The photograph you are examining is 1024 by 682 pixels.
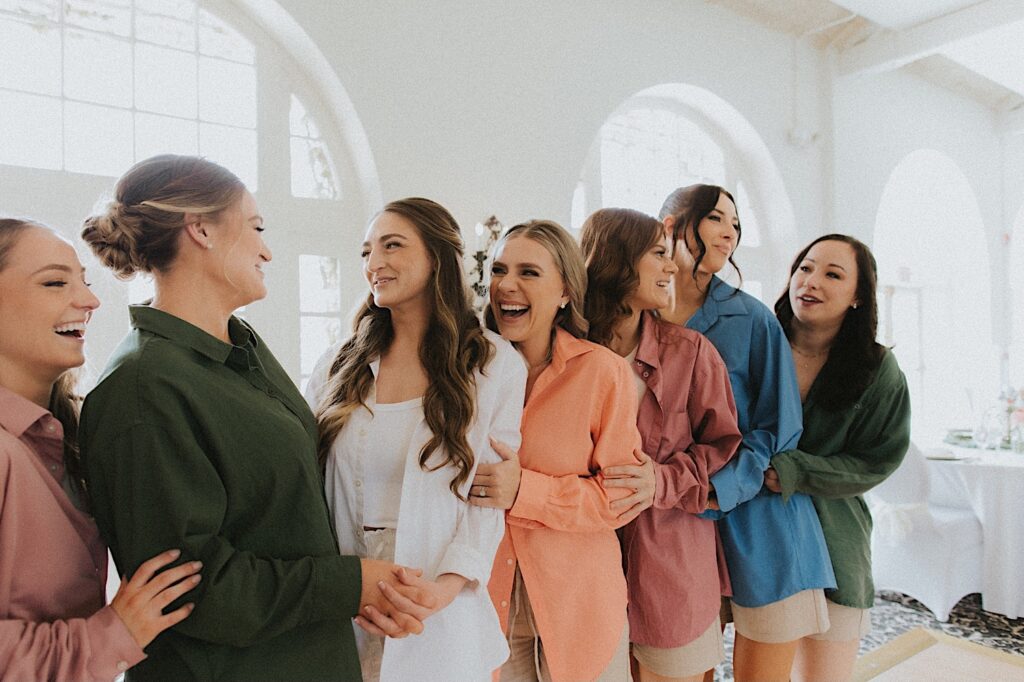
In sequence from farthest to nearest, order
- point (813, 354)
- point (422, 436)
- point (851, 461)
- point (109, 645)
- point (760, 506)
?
point (813, 354)
point (851, 461)
point (760, 506)
point (422, 436)
point (109, 645)

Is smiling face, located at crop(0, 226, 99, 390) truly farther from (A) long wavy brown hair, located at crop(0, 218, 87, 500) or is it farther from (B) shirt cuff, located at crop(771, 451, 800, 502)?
(B) shirt cuff, located at crop(771, 451, 800, 502)

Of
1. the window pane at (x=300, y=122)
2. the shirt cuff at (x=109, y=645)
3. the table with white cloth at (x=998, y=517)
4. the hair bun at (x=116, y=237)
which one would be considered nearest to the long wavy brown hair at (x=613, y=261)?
the hair bun at (x=116, y=237)

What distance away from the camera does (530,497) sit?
1604 mm

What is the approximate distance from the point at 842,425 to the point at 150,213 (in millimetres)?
1966

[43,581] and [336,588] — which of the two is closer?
[43,581]

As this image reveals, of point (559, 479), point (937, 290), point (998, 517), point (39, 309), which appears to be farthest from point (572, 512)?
point (937, 290)

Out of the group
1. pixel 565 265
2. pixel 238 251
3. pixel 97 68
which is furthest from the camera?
pixel 97 68

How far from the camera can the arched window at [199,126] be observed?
3.08 m

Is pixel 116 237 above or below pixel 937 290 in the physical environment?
below

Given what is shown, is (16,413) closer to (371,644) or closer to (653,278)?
(371,644)

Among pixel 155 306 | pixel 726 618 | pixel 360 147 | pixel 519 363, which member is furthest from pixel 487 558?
pixel 360 147

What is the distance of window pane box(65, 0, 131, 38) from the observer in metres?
3.16

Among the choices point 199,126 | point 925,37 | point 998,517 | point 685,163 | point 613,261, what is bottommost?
point 998,517

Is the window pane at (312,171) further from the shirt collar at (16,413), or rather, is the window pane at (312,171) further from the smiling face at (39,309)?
the shirt collar at (16,413)
